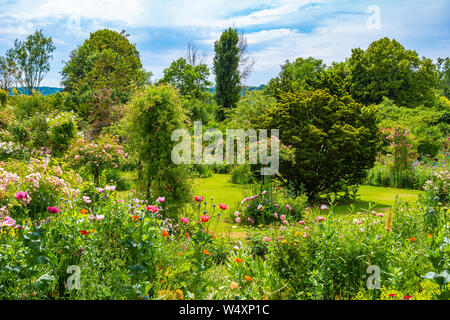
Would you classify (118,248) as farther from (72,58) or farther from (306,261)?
(72,58)

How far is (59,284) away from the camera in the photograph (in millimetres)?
2939

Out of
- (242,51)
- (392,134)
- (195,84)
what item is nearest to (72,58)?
(195,84)

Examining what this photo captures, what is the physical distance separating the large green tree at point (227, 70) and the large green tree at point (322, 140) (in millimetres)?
20738

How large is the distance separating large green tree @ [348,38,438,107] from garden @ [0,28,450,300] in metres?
10.2

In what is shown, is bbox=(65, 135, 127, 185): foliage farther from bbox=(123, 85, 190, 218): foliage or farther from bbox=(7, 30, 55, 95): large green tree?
bbox=(7, 30, 55, 95): large green tree

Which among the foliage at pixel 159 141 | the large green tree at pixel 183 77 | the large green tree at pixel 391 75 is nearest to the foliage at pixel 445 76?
the large green tree at pixel 391 75

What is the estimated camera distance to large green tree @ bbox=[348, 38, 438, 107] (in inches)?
1124

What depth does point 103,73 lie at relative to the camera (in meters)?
22.2

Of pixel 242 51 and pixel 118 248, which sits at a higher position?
pixel 242 51

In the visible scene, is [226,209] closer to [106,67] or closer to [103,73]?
[103,73]

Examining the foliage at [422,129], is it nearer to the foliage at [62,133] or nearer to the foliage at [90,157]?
the foliage at [90,157]

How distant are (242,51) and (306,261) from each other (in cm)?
3083

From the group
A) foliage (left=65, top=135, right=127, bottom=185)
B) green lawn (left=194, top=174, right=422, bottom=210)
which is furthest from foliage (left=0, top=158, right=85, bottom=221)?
green lawn (left=194, top=174, right=422, bottom=210)
